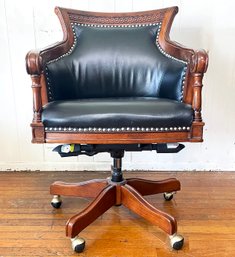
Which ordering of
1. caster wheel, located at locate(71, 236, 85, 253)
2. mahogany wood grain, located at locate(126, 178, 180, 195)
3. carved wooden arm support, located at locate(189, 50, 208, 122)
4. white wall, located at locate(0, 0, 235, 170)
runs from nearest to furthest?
1. carved wooden arm support, located at locate(189, 50, 208, 122)
2. caster wheel, located at locate(71, 236, 85, 253)
3. mahogany wood grain, located at locate(126, 178, 180, 195)
4. white wall, located at locate(0, 0, 235, 170)

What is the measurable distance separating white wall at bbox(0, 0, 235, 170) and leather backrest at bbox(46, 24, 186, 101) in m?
0.31

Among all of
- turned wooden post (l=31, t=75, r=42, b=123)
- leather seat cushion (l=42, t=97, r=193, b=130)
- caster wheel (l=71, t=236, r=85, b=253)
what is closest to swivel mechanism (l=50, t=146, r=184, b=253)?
caster wheel (l=71, t=236, r=85, b=253)

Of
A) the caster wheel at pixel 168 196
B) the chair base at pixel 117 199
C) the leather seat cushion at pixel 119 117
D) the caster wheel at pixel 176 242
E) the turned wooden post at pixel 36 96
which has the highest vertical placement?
the turned wooden post at pixel 36 96

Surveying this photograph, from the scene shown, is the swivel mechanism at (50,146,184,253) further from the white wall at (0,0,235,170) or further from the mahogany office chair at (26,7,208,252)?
the white wall at (0,0,235,170)

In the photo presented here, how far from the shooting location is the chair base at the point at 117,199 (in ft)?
3.58

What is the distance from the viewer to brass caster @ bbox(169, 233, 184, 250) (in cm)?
109

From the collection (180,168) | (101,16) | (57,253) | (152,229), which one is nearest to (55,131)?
(57,253)

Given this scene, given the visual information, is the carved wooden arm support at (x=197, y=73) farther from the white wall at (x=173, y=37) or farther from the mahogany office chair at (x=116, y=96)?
the white wall at (x=173, y=37)

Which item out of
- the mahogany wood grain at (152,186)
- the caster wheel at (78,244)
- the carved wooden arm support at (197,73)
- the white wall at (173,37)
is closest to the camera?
the carved wooden arm support at (197,73)

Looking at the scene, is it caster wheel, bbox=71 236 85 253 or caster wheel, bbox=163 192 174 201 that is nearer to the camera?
caster wheel, bbox=71 236 85 253

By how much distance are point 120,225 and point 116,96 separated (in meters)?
0.56

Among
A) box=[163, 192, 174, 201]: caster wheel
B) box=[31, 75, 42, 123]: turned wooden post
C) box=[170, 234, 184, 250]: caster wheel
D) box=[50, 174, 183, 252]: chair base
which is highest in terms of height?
box=[31, 75, 42, 123]: turned wooden post

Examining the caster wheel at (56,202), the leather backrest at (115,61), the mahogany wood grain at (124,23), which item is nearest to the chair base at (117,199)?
the caster wheel at (56,202)

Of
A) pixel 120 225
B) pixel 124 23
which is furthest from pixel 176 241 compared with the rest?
pixel 124 23
